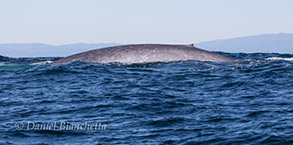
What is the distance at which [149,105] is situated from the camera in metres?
9.90

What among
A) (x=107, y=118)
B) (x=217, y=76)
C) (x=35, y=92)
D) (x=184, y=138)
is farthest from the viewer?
(x=217, y=76)

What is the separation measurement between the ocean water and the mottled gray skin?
23.8 inches

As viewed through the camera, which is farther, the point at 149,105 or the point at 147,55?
the point at 147,55

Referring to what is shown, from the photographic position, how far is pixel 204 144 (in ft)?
22.3

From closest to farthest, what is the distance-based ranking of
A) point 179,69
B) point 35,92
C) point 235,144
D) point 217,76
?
1. point 235,144
2. point 35,92
3. point 217,76
4. point 179,69

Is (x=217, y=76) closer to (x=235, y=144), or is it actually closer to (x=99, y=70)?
(x=99, y=70)

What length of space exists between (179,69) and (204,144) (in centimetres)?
916

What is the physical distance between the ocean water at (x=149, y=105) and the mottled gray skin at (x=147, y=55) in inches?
23.8

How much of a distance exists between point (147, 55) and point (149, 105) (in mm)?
7265

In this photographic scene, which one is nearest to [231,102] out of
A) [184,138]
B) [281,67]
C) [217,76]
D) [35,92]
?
[184,138]

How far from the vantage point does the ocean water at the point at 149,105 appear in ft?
24.0

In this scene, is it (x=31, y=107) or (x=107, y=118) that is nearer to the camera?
(x=107, y=118)

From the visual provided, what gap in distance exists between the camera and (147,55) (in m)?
17.0

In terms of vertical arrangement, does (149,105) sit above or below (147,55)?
below
